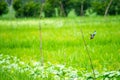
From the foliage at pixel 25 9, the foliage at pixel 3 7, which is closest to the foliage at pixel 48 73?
the foliage at pixel 3 7

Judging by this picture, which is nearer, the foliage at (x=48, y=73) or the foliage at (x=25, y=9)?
the foliage at (x=48, y=73)

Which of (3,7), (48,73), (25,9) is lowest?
(25,9)

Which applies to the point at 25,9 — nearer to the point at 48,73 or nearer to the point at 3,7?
the point at 3,7

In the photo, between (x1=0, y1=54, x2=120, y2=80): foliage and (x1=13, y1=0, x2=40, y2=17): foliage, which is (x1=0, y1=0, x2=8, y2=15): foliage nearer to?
(x1=13, y1=0, x2=40, y2=17): foliage

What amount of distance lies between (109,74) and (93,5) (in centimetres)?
5640

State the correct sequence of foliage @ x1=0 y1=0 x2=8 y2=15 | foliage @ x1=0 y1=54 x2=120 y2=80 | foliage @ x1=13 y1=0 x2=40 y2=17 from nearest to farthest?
foliage @ x1=0 y1=54 x2=120 y2=80, foliage @ x1=0 y1=0 x2=8 y2=15, foliage @ x1=13 y1=0 x2=40 y2=17

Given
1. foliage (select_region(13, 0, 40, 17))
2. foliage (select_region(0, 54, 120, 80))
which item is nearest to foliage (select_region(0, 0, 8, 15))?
foliage (select_region(13, 0, 40, 17))

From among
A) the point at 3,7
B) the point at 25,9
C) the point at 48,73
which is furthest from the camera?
the point at 25,9

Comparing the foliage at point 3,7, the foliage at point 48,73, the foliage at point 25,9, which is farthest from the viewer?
the foliage at point 25,9

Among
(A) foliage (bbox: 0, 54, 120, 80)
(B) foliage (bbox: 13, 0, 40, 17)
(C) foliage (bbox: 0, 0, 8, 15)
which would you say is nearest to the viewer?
(A) foliage (bbox: 0, 54, 120, 80)

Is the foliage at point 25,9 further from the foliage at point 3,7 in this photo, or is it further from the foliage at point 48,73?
the foliage at point 48,73

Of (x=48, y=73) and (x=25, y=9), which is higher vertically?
(x=48, y=73)

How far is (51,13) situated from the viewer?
2640 inches

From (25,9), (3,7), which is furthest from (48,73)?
(25,9)
